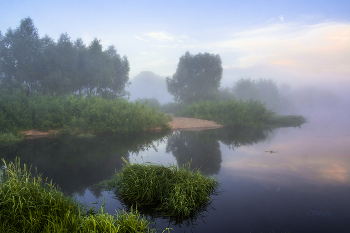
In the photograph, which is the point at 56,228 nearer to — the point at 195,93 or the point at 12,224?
the point at 12,224

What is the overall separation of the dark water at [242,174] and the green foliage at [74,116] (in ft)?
8.25

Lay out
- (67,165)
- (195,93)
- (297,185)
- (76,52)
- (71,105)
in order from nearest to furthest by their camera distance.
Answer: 1. (297,185)
2. (67,165)
3. (71,105)
4. (76,52)
5. (195,93)

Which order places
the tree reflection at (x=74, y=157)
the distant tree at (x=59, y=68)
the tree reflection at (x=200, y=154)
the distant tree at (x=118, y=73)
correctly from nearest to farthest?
the tree reflection at (x=74, y=157), the tree reflection at (x=200, y=154), the distant tree at (x=59, y=68), the distant tree at (x=118, y=73)

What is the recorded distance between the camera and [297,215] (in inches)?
149

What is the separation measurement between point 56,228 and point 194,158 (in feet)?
17.5

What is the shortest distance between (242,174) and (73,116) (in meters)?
11.8

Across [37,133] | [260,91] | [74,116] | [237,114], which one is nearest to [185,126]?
[237,114]

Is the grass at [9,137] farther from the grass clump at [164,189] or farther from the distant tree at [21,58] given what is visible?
the distant tree at [21,58]

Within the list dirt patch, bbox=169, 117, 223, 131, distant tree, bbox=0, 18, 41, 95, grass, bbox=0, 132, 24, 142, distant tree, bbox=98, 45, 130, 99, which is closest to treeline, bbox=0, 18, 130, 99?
distant tree, bbox=0, 18, 41, 95

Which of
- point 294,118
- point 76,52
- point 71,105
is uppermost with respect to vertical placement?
point 76,52

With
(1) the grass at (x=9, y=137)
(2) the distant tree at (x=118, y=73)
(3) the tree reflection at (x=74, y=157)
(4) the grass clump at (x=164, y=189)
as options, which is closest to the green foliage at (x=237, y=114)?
(3) the tree reflection at (x=74, y=157)

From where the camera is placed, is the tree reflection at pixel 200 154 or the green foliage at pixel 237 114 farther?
the green foliage at pixel 237 114

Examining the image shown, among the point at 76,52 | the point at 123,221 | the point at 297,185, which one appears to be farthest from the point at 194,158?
the point at 76,52

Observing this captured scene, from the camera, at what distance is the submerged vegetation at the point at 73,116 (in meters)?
12.6
